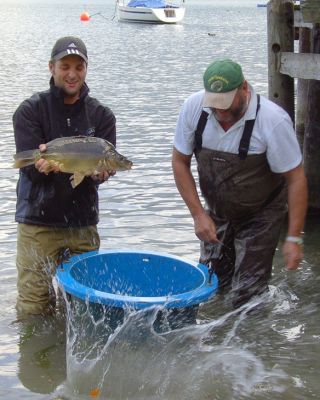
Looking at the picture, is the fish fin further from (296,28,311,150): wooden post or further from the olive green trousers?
(296,28,311,150): wooden post

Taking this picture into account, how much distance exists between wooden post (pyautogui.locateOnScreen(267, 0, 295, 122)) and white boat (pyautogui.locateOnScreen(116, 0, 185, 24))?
58.0 metres

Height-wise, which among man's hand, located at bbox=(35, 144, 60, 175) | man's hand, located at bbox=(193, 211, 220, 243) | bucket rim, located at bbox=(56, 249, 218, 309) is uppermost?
man's hand, located at bbox=(35, 144, 60, 175)

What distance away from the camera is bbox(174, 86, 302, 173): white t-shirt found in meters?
5.23

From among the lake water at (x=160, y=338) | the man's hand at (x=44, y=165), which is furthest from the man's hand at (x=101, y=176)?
the lake water at (x=160, y=338)

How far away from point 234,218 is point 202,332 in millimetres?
907

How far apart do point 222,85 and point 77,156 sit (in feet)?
3.62

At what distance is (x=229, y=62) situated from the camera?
5.26m

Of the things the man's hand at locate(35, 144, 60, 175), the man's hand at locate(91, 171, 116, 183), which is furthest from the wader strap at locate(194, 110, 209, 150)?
the man's hand at locate(35, 144, 60, 175)

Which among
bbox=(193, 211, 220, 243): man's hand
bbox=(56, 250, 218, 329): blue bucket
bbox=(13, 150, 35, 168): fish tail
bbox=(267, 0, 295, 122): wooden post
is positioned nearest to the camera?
bbox=(56, 250, 218, 329): blue bucket

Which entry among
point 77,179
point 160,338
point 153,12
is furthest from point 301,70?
point 153,12

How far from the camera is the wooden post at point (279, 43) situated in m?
8.04

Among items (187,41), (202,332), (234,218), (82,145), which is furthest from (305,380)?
(187,41)

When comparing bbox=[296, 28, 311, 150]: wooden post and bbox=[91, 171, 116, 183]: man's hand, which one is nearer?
bbox=[91, 171, 116, 183]: man's hand

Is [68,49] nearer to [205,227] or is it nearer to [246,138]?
[246,138]
